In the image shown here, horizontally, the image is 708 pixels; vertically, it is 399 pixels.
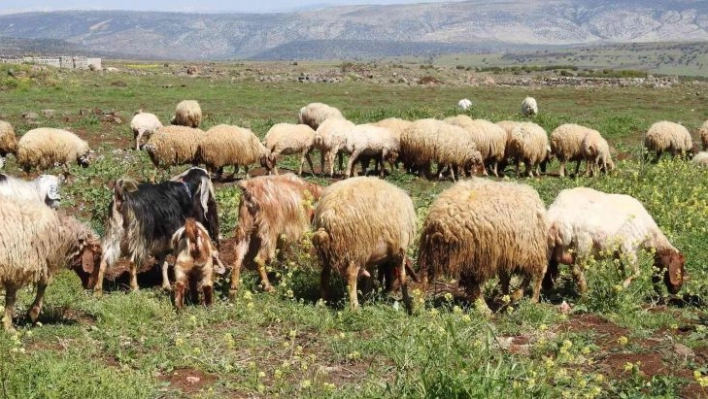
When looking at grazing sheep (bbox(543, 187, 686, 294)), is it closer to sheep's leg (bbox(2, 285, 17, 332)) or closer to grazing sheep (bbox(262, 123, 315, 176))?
sheep's leg (bbox(2, 285, 17, 332))

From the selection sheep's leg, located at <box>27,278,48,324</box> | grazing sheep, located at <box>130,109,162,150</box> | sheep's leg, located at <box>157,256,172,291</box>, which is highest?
grazing sheep, located at <box>130,109,162,150</box>

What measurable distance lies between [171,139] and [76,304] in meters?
9.38

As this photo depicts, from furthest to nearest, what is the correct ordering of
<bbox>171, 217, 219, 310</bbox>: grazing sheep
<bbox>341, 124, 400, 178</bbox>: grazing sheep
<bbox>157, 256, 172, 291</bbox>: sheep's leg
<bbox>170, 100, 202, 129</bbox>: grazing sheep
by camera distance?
<bbox>170, 100, 202, 129</bbox>: grazing sheep, <bbox>341, 124, 400, 178</bbox>: grazing sheep, <bbox>157, 256, 172, 291</bbox>: sheep's leg, <bbox>171, 217, 219, 310</bbox>: grazing sheep

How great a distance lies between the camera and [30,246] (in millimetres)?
7148

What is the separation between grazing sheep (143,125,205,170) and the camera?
56.4ft

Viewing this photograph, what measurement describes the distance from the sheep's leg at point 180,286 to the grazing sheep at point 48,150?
10.2 metres

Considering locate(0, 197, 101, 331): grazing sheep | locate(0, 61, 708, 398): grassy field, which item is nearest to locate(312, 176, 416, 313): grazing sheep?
locate(0, 61, 708, 398): grassy field

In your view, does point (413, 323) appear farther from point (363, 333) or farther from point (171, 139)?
point (171, 139)

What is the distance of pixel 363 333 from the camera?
7461 mm

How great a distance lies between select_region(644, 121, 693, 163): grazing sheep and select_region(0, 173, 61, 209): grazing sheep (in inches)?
700

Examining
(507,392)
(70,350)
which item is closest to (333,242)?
(70,350)

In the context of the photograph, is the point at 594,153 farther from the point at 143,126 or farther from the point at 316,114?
the point at 143,126

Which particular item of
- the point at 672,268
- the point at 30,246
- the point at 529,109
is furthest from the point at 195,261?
the point at 529,109

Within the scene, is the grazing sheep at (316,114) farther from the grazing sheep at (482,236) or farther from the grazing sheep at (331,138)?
the grazing sheep at (482,236)
